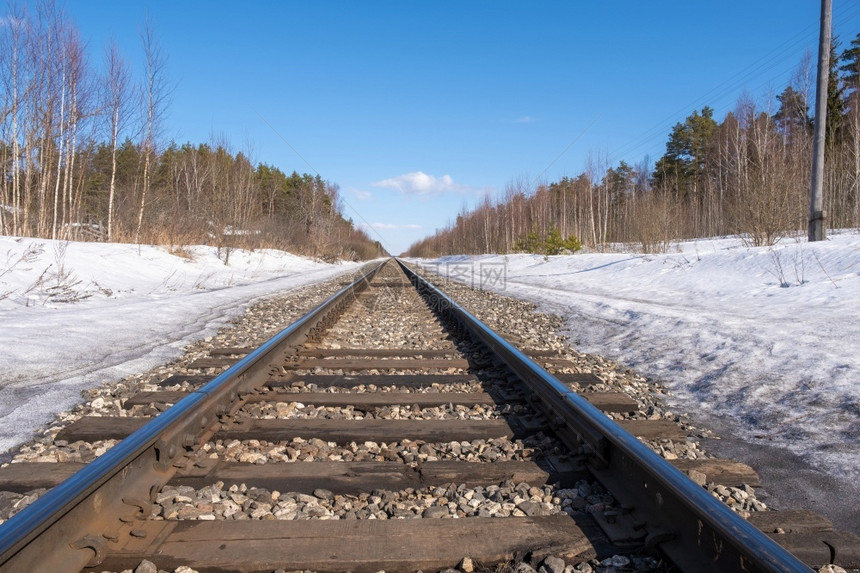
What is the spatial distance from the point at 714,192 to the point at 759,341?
1795 inches

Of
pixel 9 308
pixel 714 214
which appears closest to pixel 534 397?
pixel 9 308

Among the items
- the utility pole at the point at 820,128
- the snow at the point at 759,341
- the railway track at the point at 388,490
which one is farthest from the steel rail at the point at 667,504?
the utility pole at the point at 820,128

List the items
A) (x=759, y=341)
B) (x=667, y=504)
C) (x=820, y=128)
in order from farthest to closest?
(x=820, y=128) → (x=759, y=341) → (x=667, y=504)

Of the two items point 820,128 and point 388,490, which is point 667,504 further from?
point 820,128

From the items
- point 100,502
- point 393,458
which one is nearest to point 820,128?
point 393,458

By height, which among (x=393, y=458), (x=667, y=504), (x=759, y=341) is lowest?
(x=393, y=458)

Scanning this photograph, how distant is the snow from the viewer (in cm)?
290

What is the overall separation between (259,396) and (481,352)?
2238 millimetres

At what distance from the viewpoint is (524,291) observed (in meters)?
11.9

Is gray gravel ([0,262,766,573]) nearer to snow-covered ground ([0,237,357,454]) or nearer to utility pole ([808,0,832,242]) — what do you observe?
Result: snow-covered ground ([0,237,357,454])

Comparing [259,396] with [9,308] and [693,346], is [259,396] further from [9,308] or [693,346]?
[9,308]

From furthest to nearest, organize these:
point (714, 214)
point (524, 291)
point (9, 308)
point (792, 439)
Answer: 1. point (714, 214)
2. point (524, 291)
3. point (9, 308)
4. point (792, 439)

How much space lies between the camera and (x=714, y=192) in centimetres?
4356

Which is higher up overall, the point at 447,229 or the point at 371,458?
the point at 447,229
